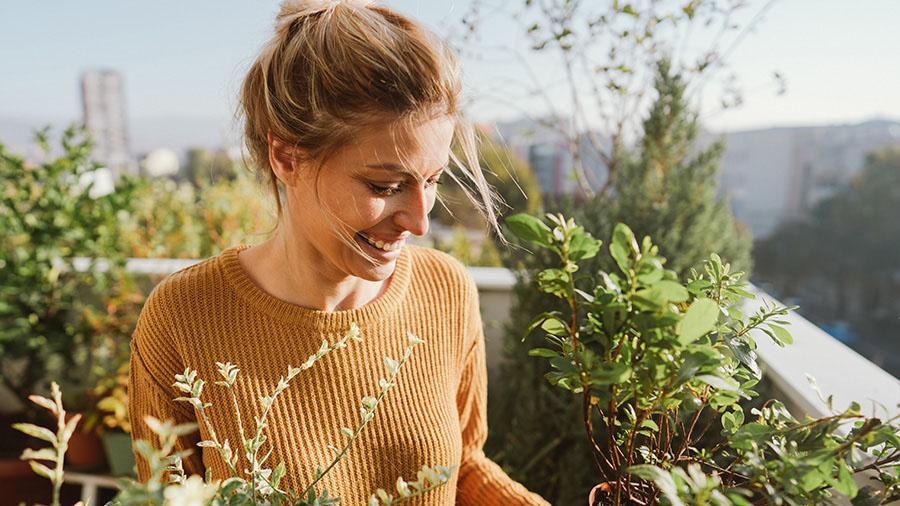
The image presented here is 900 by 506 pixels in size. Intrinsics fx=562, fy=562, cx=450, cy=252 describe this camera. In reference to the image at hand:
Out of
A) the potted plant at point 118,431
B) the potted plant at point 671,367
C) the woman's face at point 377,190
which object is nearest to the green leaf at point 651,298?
the potted plant at point 671,367

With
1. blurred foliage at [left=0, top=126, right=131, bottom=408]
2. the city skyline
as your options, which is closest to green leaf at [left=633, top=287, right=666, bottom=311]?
the city skyline

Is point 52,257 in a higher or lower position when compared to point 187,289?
lower

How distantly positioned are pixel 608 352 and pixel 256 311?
760 millimetres

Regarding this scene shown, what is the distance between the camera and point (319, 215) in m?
0.95

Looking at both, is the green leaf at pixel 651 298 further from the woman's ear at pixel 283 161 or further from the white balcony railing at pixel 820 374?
the woman's ear at pixel 283 161

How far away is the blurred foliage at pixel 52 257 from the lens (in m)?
2.28

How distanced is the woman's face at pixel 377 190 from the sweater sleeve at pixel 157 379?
36cm

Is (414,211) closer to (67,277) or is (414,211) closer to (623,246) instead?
(623,246)

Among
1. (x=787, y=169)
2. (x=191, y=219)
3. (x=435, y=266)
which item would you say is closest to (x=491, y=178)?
(x=435, y=266)

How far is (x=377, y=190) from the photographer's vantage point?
0.86 m

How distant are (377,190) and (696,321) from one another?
1.82ft

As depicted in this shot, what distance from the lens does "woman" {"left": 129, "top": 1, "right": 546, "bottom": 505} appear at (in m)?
0.86

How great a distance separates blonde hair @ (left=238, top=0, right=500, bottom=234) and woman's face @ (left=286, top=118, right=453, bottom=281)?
Answer: 3 centimetres

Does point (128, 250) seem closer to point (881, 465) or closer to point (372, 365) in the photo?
point (372, 365)
